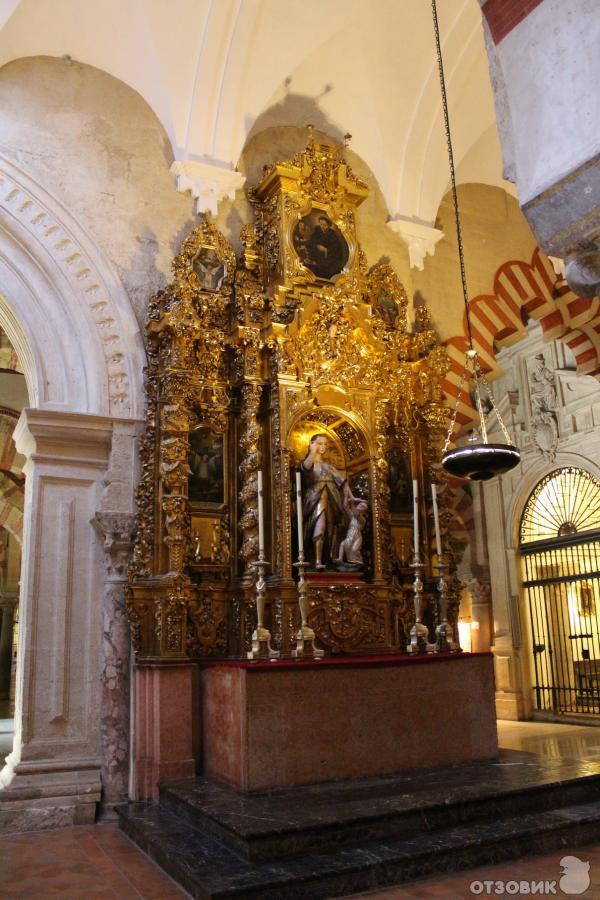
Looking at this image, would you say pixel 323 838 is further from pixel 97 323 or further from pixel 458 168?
pixel 458 168

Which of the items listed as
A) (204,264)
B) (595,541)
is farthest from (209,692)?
(595,541)

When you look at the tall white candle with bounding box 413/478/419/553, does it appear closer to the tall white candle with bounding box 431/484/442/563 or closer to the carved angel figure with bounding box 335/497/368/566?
the tall white candle with bounding box 431/484/442/563

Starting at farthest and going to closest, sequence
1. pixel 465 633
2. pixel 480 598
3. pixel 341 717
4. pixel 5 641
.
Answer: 1. pixel 5 641
2. pixel 465 633
3. pixel 480 598
4. pixel 341 717

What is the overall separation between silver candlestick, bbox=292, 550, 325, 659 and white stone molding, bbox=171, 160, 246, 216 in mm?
3309

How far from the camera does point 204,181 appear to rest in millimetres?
7035

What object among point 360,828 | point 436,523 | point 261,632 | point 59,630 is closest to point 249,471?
point 261,632

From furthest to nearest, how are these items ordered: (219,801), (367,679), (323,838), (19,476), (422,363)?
(19,476) → (422,363) → (367,679) → (219,801) → (323,838)

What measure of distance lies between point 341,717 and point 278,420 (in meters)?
2.39

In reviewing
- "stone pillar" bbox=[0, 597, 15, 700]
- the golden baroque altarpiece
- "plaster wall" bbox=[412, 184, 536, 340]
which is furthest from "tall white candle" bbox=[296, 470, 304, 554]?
"stone pillar" bbox=[0, 597, 15, 700]

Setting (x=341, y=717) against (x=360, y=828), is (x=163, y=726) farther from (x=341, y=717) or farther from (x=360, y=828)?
(x=360, y=828)

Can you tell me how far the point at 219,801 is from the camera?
4.53 meters

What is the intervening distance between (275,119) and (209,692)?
17.7 feet

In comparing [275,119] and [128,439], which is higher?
[275,119]

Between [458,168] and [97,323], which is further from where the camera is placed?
[458,168]
